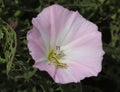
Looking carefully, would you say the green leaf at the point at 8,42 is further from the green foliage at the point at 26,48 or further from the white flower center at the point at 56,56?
the white flower center at the point at 56,56

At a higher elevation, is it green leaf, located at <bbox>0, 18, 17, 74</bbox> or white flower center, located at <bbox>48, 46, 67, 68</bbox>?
green leaf, located at <bbox>0, 18, 17, 74</bbox>

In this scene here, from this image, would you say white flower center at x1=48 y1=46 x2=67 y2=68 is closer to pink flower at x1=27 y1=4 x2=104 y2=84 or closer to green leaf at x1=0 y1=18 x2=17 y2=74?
pink flower at x1=27 y1=4 x2=104 y2=84

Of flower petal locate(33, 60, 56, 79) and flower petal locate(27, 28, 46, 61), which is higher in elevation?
flower petal locate(27, 28, 46, 61)

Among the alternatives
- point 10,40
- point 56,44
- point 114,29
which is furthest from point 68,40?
point 114,29

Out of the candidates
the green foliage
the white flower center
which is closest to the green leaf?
the green foliage

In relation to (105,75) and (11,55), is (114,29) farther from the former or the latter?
(11,55)

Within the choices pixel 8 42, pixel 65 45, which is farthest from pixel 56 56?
pixel 8 42

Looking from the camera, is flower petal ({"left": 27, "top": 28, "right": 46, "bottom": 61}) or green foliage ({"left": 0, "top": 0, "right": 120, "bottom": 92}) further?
green foliage ({"left": 0, "top": 0, "right": 120, "bottom": 92})
